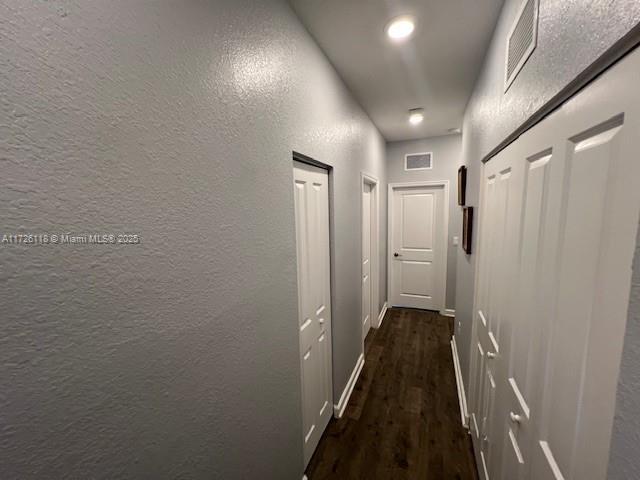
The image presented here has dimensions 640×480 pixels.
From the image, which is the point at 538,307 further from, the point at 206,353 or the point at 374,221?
the point at 374,221

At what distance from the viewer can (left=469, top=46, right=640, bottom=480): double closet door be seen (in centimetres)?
50

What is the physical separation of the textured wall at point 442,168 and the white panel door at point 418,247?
0.37 feet

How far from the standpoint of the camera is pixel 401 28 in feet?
4.83

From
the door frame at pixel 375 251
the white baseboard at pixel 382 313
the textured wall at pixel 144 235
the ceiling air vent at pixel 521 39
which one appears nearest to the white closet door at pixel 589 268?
the ceiling air vent at pixel 521 39

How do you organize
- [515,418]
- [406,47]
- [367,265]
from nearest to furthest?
1. [515,418]
2. [406,47]
3. [367,265]

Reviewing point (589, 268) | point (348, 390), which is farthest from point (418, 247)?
point (589, 268)

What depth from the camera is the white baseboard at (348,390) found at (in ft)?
7.07

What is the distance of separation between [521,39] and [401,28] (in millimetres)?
670

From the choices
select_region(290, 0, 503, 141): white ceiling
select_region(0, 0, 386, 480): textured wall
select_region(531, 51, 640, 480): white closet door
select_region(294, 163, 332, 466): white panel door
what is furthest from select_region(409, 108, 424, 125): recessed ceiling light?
select_region(531, 51, 640, 480): white closet door

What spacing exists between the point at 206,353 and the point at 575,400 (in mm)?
1001

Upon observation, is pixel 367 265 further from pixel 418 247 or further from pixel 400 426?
pixel 400 426

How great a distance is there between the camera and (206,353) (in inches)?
33.7

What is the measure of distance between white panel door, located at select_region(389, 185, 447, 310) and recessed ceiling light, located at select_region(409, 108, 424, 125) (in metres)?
1.26

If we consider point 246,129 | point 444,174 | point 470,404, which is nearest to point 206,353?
point 246,129
